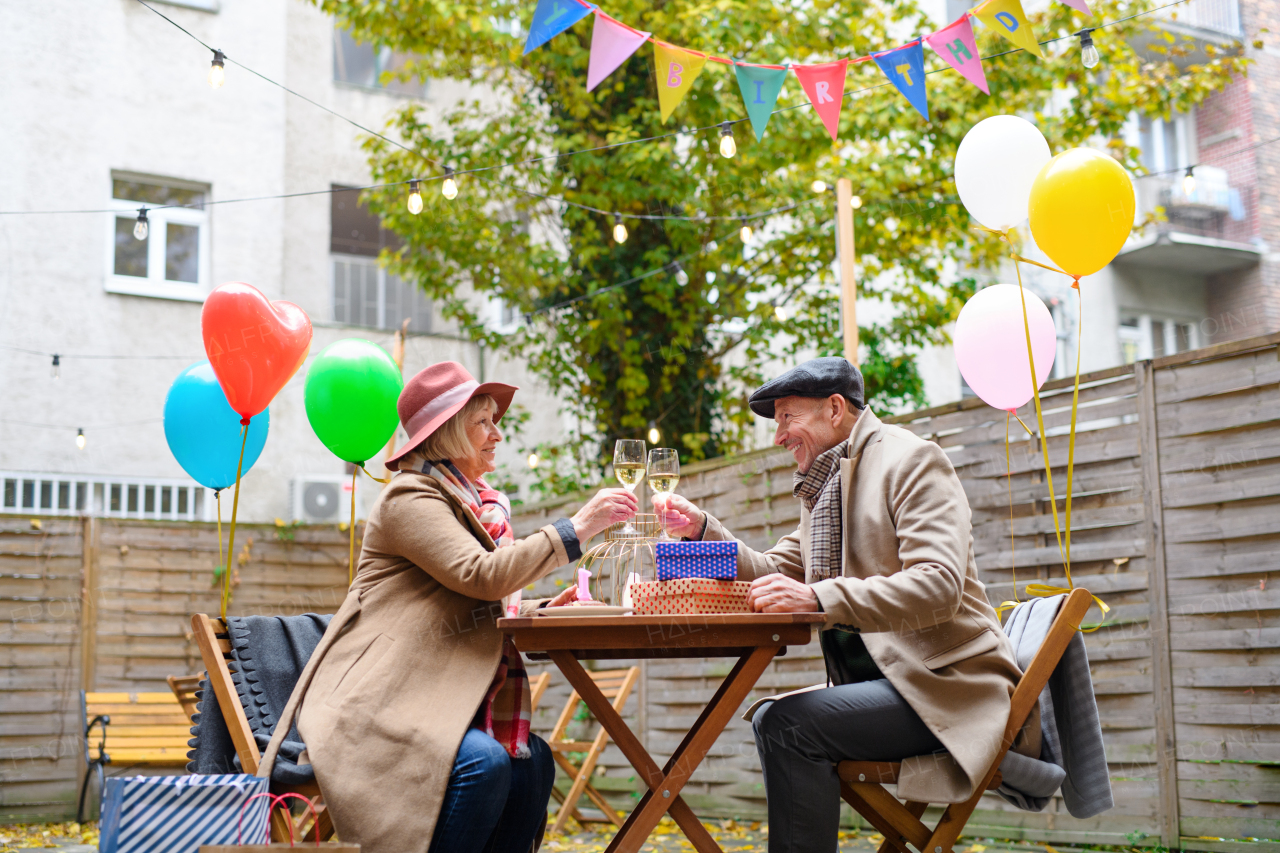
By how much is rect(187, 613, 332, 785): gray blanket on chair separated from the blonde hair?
64cm

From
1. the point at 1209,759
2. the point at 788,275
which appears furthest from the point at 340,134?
the point at 1209,759

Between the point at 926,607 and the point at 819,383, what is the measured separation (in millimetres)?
723

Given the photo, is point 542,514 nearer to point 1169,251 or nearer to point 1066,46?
point 1066,46

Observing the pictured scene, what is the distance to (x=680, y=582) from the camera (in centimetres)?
268

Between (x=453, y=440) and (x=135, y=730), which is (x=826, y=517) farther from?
(x=135, y=730)

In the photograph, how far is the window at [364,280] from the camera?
12.9 meters

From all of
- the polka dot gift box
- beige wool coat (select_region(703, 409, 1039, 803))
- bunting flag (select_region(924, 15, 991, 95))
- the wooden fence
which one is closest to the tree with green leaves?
the wooden fence

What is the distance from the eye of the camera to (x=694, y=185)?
9305mm

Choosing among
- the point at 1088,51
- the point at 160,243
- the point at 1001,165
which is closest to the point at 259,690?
the point at 1001,165

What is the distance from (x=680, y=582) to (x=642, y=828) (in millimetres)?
559

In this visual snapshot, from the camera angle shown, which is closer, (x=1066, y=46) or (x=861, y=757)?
(x=861, y=757)

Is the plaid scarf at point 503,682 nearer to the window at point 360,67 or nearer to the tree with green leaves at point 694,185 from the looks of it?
the tree with green leaves at point 694,185

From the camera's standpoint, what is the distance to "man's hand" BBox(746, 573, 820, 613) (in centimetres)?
265

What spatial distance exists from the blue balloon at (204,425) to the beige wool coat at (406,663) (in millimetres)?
1783
